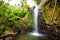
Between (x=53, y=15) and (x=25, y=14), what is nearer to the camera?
(x=53, y=15)

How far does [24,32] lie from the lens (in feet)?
26.2

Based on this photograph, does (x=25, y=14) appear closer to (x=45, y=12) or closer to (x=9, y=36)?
(x=45, y=12)

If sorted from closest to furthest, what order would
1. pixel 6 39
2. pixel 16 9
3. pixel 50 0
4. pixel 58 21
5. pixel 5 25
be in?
pixel 6 39 < pixel 5 25 < pixel 58 21 < pixel 50 0 < pixel 16 9

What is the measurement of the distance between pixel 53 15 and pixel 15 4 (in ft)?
8.56

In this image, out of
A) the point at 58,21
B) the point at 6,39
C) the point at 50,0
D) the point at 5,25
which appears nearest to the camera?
the point at 6,39

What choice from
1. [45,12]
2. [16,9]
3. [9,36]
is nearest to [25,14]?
[16,9]

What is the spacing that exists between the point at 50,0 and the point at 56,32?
68.0 inches

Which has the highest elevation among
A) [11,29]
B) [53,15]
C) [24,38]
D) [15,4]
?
[15,4]

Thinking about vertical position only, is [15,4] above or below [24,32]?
above

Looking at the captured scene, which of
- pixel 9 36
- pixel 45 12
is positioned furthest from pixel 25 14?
pixel 9 36

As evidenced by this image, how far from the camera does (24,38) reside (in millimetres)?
6652

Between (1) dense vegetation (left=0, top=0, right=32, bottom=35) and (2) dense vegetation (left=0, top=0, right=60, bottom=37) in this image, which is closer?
(1) dense vegetation (left=0, top=0, right=32, bottom=35)

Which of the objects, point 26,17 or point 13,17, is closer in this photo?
point 13,17

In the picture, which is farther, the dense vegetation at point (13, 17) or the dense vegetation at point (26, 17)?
the dense vegetation at point (26, 17)
